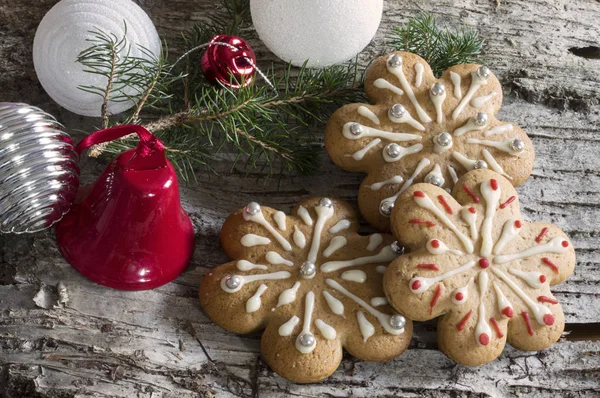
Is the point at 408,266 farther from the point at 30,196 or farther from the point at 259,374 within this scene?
the point at 30,196

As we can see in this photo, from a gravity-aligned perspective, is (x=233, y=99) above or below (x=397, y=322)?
above

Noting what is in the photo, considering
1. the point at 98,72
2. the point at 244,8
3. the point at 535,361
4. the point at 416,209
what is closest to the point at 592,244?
the point at 535,361

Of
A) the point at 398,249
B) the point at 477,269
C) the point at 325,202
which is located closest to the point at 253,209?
the point at 325,202

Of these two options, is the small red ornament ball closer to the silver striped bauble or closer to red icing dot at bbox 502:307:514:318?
the silver striped bauble

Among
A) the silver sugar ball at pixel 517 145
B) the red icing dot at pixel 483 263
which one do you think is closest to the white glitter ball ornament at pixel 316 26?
the silver sugar ball at pixel 517 145

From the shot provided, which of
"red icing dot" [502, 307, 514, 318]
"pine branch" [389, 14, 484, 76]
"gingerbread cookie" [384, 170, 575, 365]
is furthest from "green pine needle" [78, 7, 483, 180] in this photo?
"red icing dot" [502, 307, 514, 318]

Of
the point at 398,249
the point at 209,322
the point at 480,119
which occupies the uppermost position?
the point at 480,119

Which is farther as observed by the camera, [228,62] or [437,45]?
A: [437,45]

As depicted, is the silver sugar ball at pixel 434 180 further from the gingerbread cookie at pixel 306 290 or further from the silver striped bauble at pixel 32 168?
the silver striped bauble at pixel 32 168

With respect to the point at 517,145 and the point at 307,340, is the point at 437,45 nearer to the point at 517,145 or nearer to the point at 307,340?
the point at 517,145
